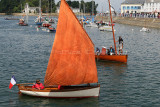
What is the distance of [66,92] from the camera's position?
27.5 m

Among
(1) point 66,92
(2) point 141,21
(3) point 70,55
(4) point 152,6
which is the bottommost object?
(1) point 66,92

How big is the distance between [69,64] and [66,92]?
275 centimetres

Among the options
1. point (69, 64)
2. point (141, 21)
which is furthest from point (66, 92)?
point (141, 21)

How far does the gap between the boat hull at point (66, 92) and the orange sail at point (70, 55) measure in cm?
93

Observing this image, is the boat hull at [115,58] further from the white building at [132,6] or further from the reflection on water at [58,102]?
the white building at [132,6]

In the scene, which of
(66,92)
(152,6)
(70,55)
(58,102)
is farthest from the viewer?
(152,6)

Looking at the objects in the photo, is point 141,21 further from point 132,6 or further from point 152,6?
point 132,6

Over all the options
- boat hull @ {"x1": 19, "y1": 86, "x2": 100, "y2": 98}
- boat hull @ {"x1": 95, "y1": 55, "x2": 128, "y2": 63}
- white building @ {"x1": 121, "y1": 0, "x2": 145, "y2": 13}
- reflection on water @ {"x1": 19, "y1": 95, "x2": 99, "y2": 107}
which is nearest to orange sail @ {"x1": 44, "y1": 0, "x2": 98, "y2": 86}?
boat hull @ {"x1": 19, "y1": 86, "x2": 100, "y2": 98}

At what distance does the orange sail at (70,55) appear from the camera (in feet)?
88.6

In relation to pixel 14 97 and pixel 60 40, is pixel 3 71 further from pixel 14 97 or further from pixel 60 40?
pixel 60 40

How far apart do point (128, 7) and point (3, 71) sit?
166 m

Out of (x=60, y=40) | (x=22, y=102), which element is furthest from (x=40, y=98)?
(x=60, y=40)

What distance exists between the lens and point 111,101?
91.9ft

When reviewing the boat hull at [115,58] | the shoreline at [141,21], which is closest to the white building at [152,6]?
the shoreline at [141,21]
